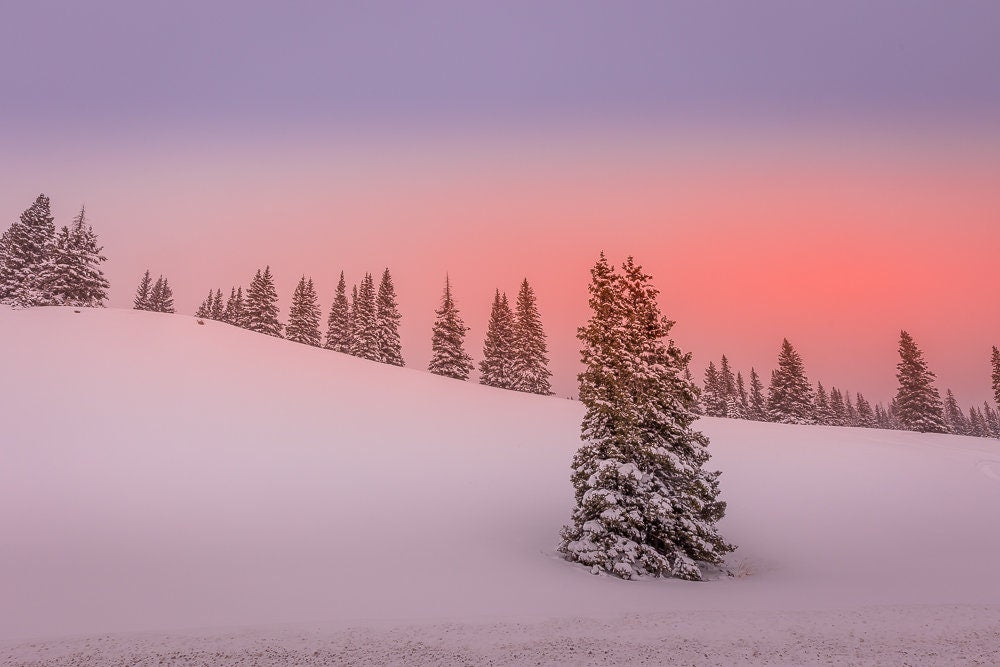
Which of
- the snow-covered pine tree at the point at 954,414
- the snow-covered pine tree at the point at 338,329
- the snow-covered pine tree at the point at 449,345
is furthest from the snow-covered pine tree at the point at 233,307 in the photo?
the snow-covered pine tree at the point at 954,414

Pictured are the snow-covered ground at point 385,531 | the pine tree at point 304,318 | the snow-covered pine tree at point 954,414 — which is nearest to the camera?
the snow-covered ground at point 385,531

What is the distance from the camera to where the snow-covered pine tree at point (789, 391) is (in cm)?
5603

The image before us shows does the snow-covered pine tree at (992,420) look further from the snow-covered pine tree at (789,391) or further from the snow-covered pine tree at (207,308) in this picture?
the snow-covered pine tree at (207,308)

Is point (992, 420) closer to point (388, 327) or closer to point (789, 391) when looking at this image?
point (789, 391)

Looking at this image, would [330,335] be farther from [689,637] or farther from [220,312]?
[689,637]

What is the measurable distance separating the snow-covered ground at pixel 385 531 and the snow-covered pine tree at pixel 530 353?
18255 millimetres

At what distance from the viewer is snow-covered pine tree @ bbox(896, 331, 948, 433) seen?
47906mm

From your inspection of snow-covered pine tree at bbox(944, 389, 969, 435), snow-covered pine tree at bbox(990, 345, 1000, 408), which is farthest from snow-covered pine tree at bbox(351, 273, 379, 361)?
snow-covered pine tree at bbox(944, 389, 969, 435)

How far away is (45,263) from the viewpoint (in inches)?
1789

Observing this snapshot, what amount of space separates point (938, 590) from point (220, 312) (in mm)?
86934

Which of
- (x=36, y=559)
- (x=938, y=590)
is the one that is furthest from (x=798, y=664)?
(x=36, y=559)

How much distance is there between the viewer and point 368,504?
18344mm

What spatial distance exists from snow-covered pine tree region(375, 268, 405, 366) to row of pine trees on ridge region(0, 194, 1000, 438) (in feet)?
0.40

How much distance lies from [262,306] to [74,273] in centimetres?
1815
